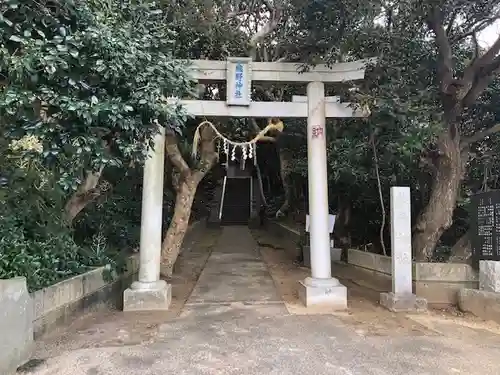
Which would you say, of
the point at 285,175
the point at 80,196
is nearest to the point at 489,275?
the point at 80,196

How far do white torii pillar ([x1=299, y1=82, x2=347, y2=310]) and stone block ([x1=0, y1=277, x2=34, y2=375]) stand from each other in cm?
428

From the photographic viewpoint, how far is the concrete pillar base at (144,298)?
6.95 meters

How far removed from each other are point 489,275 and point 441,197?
6.34 feet

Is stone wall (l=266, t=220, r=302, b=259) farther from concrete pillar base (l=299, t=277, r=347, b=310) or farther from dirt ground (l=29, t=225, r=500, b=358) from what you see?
concrete pillar base (l=299, t=277, r=347, b=310)

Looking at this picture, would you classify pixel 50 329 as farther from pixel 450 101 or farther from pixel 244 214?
pixel 244 214

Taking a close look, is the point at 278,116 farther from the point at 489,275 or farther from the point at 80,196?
the point at 489,275

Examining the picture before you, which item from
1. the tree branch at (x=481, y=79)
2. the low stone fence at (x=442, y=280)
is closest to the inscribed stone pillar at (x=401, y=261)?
the low stone fence at (x=442, y=280)

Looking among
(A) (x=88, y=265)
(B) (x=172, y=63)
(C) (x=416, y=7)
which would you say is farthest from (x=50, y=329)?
(C) (x=416, y=7)

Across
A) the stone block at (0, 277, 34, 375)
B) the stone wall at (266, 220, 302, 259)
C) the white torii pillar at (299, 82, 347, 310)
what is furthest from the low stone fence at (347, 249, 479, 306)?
the stone block at (0, 277, 34, 375)

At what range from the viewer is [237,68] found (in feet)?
24.4

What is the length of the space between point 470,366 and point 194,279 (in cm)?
678

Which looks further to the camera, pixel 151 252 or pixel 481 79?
pixel 481 79

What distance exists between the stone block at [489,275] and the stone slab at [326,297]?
2173 millimetres

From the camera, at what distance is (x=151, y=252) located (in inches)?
283
